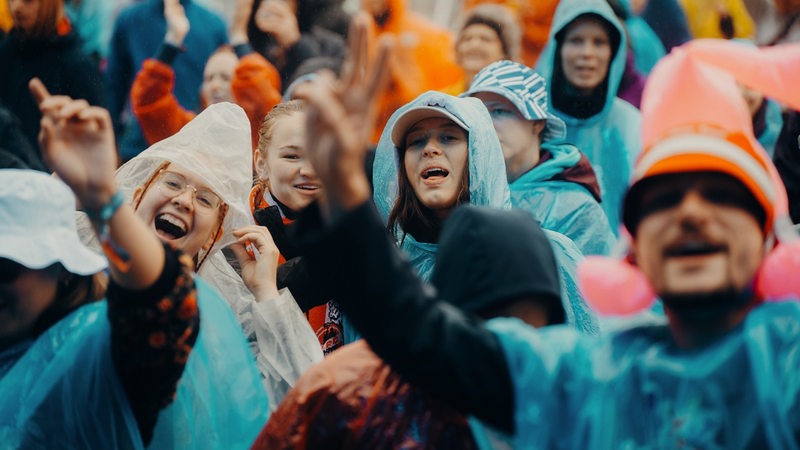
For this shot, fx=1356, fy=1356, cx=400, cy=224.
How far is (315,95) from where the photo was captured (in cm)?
221

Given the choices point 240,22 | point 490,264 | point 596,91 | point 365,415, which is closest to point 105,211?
point 365,415

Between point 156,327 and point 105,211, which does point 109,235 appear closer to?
point 105,211

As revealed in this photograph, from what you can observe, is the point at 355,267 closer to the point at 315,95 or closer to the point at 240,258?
the point at 315,95

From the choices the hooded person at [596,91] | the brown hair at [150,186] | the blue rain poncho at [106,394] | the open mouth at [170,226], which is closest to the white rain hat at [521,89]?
the hooded person at [596,91]

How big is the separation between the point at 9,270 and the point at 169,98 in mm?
3247

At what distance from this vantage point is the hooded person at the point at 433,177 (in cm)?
418

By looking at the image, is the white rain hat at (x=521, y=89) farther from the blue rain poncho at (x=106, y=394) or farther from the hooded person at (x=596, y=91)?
the blue rain poncho at (x=106, y=394)

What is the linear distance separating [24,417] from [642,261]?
140 centimetres

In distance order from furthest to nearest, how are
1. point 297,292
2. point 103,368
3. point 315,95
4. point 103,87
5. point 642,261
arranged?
point 103,87 → point 297,292 → point 103,368 → point 642,261 → point 315,95

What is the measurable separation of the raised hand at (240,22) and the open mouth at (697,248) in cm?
477

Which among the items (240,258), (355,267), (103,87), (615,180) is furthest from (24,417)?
(103,87)

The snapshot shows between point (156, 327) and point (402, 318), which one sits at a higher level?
point (402, 318)

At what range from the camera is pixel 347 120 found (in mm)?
2246

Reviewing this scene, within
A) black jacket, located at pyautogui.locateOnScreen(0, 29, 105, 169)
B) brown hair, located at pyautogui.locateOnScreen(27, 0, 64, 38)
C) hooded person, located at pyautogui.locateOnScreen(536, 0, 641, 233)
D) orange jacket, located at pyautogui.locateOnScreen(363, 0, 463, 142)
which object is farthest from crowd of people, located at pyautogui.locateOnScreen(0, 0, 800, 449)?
brown hair, located at pyautogui.locateOnScreen(27, 0, 64, 38)
